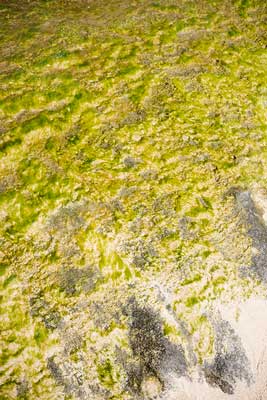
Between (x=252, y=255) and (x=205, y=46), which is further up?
(x=205, y=46)

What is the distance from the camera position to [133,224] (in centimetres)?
297

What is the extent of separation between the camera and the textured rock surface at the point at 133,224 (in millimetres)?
2611

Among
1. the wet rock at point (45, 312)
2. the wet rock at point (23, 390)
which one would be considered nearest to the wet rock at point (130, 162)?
the wet rock at point (45, 312)

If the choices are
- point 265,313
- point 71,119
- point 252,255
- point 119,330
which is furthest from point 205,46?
point 119,330

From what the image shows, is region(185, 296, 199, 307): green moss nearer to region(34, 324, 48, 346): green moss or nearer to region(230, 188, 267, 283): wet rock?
region(230, 188, 267, 283): wet rock

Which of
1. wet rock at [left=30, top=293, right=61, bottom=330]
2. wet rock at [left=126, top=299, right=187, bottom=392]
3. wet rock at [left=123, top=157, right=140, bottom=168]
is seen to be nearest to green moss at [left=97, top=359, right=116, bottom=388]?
wet rock at [left=126, top=299, right=187, bottom=392]

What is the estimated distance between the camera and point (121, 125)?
3.56 meters

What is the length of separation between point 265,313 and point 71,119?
2653mm

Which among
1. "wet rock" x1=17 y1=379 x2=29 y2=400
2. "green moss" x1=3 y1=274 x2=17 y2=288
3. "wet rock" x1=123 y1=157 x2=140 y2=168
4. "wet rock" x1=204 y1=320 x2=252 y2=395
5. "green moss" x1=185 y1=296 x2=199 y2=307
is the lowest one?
"wet rock" x1=204 y1=320 x2=252 y2=395

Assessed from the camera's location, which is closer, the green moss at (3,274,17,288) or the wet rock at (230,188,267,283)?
the green moss at (3,274,17,288)

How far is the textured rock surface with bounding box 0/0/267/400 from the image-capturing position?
2.61 meters

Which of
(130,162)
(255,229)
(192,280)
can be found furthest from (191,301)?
(130,162)

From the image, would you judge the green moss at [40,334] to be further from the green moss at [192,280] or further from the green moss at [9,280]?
the green moss at [192,280]

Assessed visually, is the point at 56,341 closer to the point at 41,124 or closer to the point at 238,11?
the point at 41,124
